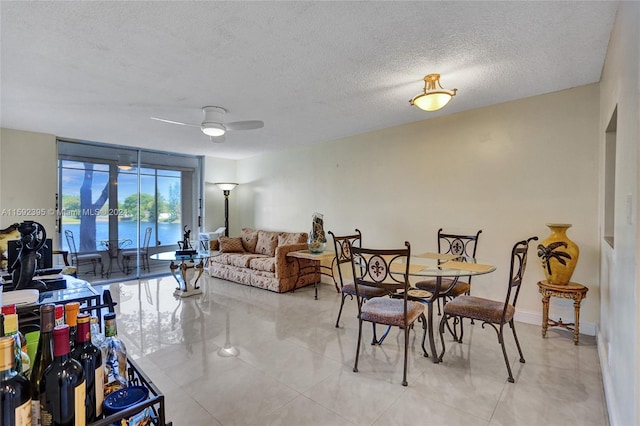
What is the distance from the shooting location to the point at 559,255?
→ 9.62 ft

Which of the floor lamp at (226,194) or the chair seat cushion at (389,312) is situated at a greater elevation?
the floor lamp at (226,194)

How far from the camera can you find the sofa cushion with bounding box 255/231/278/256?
18.9 ft

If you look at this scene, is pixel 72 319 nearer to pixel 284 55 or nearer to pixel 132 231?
pixel 284 55

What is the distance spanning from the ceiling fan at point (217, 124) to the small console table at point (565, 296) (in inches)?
132

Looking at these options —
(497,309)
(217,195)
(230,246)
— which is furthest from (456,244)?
(217,195)

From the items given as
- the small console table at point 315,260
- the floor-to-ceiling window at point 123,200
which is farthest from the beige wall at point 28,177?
the small console table at point 315,260

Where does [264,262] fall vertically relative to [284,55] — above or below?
below

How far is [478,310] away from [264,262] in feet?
11.0

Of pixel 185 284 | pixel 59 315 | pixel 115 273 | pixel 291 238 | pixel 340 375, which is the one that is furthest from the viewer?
pixel 115 273

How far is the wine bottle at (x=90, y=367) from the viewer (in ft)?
2.76

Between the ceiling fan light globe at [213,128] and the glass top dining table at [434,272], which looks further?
the ceiling fan light globe at [213,128]

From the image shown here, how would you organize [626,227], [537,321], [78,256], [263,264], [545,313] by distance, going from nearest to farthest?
[626,227] < [545,313] < [537,321] < [263,264] < [78,256]

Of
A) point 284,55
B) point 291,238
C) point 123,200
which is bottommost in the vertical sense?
point 291,238

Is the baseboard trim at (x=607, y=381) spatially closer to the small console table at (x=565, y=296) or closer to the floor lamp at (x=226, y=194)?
the small console table at (x=565, y=296)
